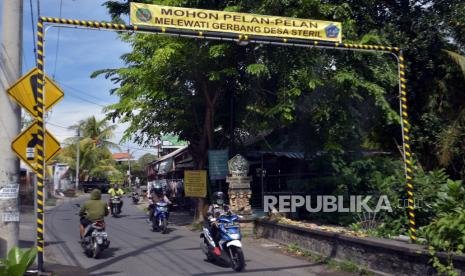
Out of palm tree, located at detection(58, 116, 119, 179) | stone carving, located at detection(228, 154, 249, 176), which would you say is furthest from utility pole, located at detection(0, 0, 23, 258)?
palm tree, located at detection(58, 116, 119, 179)

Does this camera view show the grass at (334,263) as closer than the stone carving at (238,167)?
Yes

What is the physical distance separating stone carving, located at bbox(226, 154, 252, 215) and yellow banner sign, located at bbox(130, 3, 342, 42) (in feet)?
20.9

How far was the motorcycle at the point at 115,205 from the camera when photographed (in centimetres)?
2364

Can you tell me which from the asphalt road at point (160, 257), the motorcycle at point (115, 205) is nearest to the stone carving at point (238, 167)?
the asphalt road at point (160, 257)

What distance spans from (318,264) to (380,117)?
6.39m

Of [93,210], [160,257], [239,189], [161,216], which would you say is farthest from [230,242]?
[161,216]

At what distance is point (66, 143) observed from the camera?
178ft

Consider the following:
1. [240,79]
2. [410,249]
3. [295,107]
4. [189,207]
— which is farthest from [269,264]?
[189,207]

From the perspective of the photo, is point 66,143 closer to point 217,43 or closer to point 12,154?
point 217,43

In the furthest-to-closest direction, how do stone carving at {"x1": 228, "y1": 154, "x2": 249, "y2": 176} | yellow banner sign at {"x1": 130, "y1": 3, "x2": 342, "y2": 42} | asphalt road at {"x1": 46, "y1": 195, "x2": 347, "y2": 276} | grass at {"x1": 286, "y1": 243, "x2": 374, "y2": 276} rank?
stone carving at {"x1": 228, "y1": 154, "x2": 249, "y2": 176}, asphalt road at {"x1": 46, "y1": 195, "x2": 347, "y2": 276}, grass at {"x1": 286, "y1": 243, "x2": 374, "y2": 276}, yellow banner sign at {"x1": 130, "y1": 3, "x2": 342, "y2": 42}

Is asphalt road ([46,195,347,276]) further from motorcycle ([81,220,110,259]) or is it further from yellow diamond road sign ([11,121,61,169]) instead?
yellow diamond road sign ([11,121,61,169])

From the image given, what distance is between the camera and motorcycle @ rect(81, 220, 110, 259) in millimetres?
11312

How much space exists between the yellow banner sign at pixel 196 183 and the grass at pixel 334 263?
22.7 ft

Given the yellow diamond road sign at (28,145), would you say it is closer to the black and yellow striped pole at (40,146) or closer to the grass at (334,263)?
the black and yellow striped pole at (40,146)
